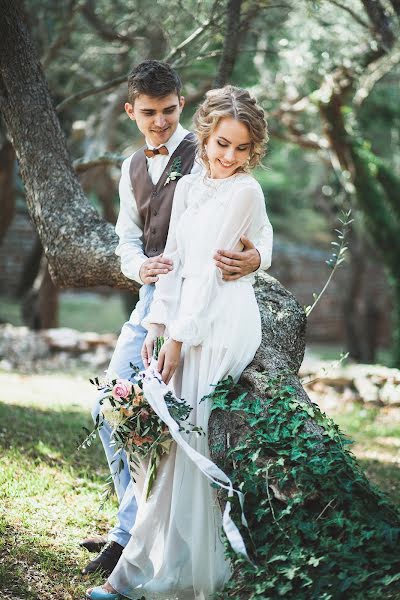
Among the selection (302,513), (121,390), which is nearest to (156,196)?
(121,390)

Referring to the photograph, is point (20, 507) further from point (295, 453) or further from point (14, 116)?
point (14, 116)

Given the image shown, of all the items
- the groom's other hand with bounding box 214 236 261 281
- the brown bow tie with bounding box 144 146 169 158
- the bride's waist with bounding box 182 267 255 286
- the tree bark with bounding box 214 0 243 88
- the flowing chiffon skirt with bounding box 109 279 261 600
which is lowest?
the flowing chiffon skirt with bounding box 109 279 261 600

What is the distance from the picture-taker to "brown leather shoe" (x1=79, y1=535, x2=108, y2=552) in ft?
12.2

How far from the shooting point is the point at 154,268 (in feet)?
10.7

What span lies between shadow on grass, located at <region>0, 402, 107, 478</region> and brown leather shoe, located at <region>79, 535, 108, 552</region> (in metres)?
0.77

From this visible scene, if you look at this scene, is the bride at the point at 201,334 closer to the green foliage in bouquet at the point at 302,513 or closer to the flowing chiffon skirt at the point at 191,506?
the flowing chiffon skirt at the point at 191,506

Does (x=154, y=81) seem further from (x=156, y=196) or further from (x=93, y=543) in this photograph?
(x=93, y=543)

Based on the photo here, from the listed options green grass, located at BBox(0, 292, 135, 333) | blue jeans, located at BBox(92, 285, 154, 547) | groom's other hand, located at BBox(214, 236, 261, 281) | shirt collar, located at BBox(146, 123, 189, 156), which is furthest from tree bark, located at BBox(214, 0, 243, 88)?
green grass, located at BBox(0, 292, 135, 333)

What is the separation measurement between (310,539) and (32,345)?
8.63m

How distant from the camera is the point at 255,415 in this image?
10.2 feet

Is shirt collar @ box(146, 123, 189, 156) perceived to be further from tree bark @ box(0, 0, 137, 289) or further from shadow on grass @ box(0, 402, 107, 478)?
shadow on grass @ box(0, 402, 107, 478)

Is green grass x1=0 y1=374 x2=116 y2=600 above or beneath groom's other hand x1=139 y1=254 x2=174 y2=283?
beneath

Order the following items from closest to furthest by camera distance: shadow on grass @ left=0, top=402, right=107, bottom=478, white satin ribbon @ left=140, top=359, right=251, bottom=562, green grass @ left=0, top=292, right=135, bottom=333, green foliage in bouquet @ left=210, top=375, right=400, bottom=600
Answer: green foliage in bouquet @ left=210, top=375, right=400, bottom=600, white satin ribbon @ left=140, top=359, right=251, bottom=562, shadow on grass @ left=0, top=402, right=107, bottom=478, green grass @ left=0, top=292, right=135, bottom=333

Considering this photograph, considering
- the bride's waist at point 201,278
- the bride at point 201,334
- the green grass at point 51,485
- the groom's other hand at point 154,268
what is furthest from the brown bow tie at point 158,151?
the green grass at point 51,485
